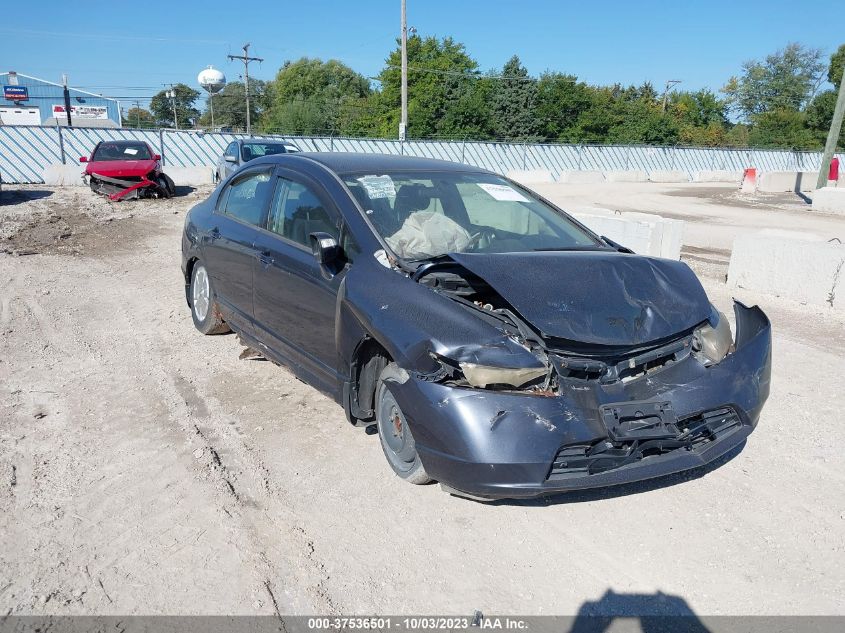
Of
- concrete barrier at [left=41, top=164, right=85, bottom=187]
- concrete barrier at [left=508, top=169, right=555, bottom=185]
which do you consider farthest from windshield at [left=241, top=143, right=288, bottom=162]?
concrete barrier at [left=508, top=169, right=555, bottom=185]

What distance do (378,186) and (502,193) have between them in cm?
95

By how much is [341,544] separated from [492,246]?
2.03 metres

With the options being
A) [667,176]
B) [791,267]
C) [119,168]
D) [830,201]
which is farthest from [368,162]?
[667,176]

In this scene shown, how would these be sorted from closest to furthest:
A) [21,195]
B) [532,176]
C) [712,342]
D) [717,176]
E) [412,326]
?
[412,326], [712,342], [21,195], [532,176], [717,176]

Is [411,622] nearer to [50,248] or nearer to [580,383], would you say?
[580,383]

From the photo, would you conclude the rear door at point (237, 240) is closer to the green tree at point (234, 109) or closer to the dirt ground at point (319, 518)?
the dirt ground at point (319, 518)

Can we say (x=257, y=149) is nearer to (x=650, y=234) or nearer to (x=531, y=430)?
(x=650, y=234)

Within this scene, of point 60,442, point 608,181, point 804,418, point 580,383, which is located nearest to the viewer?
point 580,383

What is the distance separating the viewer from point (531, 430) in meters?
2.98

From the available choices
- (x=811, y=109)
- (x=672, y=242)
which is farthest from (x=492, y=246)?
(x=811, y=109)

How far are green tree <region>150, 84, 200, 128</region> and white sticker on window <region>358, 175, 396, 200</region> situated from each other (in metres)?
82.2

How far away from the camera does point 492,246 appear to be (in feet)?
14.3

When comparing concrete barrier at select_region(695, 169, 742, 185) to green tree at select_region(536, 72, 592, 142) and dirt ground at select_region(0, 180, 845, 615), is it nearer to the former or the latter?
green tree at select_region(536, 72, 592, 142)

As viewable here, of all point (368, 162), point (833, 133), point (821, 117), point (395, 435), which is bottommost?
point (395, 435)
